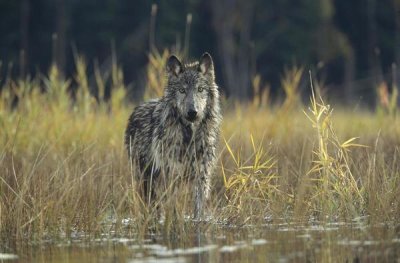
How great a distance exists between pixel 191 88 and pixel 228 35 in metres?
33.3

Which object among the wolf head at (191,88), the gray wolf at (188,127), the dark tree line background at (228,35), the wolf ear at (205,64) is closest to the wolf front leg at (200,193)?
the gray wolf at (188,127)

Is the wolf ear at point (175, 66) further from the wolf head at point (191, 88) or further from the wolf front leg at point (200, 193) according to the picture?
the wolf front leg at point (200, 193)

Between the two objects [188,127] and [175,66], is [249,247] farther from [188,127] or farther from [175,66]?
[175,66]

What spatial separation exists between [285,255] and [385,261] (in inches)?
31.4

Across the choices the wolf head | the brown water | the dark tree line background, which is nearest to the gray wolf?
the wolf head

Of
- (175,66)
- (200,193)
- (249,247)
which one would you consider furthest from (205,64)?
(249,247)

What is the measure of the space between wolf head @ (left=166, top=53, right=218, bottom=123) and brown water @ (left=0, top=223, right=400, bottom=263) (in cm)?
160

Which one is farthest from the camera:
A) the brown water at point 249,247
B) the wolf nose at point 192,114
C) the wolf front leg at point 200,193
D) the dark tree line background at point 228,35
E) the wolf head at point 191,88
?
the dark tree line background at point 228,35

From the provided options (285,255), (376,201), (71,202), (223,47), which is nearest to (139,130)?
(71,202)

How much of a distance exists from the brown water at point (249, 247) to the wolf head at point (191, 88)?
1603 mm

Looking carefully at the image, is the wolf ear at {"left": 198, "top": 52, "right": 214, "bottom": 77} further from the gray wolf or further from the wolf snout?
the wolf snout

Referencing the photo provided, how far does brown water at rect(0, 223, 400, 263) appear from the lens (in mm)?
6915

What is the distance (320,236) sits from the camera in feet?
26.1

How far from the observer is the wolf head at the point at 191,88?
965 centimetres
